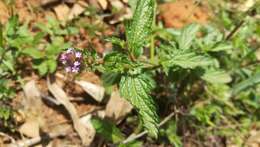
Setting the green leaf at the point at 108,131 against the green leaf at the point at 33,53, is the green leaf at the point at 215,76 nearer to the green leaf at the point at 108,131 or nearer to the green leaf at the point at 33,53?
the green leaf at the point at 108,131

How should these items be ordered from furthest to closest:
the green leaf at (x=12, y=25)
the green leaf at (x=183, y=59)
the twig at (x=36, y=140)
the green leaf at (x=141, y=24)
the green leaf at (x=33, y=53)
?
the green leaf at (x=33, y=53)
the green leaf at (x=12, y=25)
the twig at (x=36, y=140)
the green leaf at (x=183, y=59)
the green leaf at (x=141, y=24)

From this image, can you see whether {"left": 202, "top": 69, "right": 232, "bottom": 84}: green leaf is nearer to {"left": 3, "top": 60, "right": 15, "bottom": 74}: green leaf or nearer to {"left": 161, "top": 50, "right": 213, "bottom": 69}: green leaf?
{"left": 161, "top": 50, "right": 213, "bottom": 69}: green leaf

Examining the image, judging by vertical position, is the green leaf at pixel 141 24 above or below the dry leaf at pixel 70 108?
above

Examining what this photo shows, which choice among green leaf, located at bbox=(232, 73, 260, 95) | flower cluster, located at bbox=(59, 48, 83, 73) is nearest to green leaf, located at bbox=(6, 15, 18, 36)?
flower cluster, located at bbox=(59, 48, 83, 73)

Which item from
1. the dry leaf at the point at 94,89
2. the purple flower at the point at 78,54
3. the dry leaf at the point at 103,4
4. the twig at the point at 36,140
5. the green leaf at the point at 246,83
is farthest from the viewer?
the dry leaf at the point at 103,4

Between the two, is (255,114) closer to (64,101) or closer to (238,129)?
(238,129)

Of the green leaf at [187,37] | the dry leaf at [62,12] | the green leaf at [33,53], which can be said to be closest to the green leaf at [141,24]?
the green leaf at [187,37]

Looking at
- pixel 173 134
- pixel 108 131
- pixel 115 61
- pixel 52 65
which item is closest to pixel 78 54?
pixel 115 61
